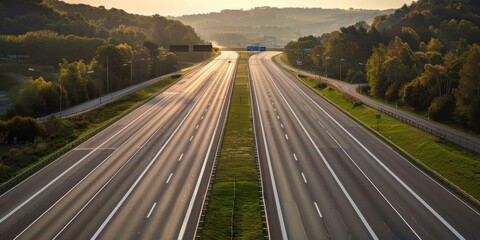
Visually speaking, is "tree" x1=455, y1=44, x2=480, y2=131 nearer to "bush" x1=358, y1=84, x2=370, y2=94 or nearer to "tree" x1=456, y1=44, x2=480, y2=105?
"tree" x1=456, y1=44, x2=480, y2=105

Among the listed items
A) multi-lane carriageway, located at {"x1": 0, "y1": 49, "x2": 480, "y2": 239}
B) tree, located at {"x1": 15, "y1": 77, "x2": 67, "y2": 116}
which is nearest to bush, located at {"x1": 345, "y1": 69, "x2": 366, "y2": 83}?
multi-lane carriageway, located at {"x1": 0, "y1": 49, "x2": 480, "y2": 239}

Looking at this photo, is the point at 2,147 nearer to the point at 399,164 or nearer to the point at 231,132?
the point at 231,132

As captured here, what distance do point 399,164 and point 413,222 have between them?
18447 mm

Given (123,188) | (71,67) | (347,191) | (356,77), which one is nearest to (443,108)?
(347,191)

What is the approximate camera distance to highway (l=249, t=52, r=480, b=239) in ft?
126

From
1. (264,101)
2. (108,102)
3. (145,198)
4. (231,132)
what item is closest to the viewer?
(145,198)

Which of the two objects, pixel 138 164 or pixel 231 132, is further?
pixel 231 132

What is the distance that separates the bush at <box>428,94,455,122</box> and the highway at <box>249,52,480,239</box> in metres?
13.9

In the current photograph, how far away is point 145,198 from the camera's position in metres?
45.3

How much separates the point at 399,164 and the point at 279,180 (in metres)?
15.9

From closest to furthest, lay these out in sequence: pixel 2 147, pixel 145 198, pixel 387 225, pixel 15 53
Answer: pixel 387 225, pixel 145 198, pixel 2 147, pixel 15 53

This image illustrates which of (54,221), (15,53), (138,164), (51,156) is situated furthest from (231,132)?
(15,53)

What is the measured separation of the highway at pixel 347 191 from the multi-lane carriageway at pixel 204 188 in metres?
0.09

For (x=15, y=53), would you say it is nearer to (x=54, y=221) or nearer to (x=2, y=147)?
(x=2, y=147)
